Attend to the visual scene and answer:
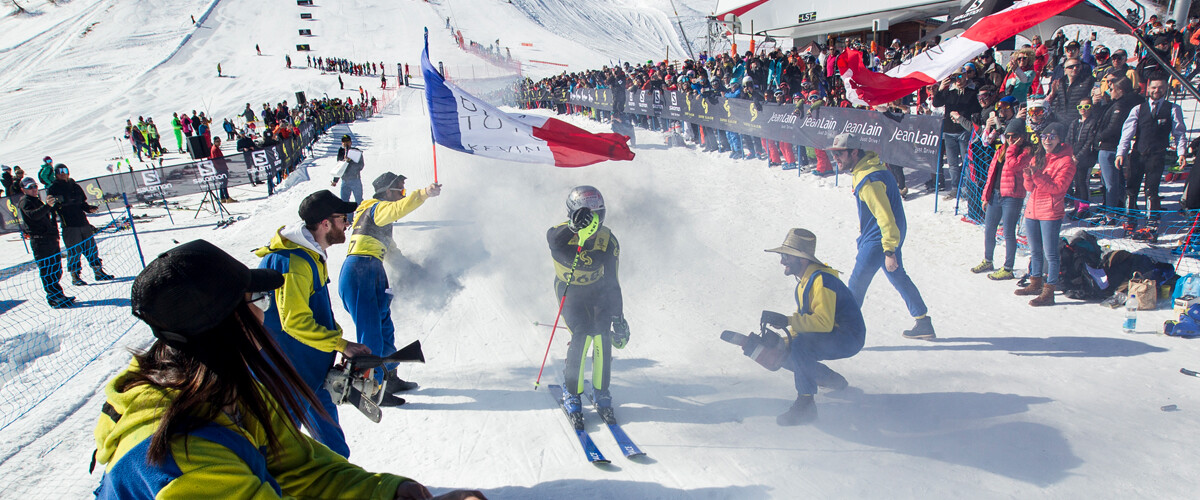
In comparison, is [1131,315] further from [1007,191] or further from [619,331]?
[619,331]

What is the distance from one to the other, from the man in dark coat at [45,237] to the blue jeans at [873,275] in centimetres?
1024

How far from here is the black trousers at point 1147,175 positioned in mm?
7258

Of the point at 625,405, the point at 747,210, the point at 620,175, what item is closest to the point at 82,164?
the point at 620,175

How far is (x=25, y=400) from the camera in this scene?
208 inches

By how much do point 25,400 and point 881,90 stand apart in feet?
30.9

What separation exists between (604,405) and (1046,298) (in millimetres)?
5184

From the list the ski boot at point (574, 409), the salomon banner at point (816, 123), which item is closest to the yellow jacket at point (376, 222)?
the ski boot at point (574, 409)

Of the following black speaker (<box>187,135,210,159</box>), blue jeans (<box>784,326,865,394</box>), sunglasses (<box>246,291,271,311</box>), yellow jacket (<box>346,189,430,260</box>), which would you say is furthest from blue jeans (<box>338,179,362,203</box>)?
black speaker (<box>187,135,210,159</box>)

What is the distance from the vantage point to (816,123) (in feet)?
37.3

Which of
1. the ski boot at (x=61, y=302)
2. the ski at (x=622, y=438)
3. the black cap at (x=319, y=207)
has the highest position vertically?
the black cap at (x=319, y=207)

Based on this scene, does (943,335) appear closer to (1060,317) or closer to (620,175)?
(1060,317)

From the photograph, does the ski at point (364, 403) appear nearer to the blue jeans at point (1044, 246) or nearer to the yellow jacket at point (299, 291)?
the yellow jacket at point (299, 291)

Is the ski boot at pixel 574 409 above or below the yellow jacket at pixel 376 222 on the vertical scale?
below

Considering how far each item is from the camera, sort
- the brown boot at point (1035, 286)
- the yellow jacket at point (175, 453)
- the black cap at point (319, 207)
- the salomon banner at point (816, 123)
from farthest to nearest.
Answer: the salomon banner at point (816, 123)
the brown boot at point (1035, 286)
the black cap at point (319, 207)
the yellow jacket at point (175, 453)
